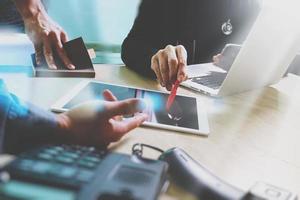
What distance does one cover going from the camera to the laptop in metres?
0.97

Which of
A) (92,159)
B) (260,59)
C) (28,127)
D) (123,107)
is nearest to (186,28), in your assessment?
(260,59)

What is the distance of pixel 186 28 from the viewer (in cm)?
173

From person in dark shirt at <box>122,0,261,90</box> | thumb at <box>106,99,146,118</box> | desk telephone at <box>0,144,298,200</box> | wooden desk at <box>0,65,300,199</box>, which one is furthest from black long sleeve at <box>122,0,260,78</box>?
desk telephone at <box>0,144,298,200</box>

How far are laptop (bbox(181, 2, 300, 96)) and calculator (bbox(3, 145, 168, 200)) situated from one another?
54cm

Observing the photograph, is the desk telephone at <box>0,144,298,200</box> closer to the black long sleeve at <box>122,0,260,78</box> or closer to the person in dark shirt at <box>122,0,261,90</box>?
the person in dark shirt at <box>122,0,261,90</box>

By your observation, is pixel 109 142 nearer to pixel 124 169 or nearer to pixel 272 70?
pixel 124 169

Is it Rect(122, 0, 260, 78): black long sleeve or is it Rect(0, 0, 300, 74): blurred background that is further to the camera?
Rect(0, 0, 300, 74): blurred background

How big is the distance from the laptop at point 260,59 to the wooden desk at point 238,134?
4 cm

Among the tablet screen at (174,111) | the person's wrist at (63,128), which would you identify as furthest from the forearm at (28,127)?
the tablet screen at (174,111)

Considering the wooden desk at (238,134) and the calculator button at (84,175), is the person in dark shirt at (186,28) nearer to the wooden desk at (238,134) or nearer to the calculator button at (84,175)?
the wooden desk at (238,134)

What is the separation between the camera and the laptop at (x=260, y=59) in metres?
0.97

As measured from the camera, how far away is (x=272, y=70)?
116 cm

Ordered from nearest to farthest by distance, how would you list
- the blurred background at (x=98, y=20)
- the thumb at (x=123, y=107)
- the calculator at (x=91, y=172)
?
the calculator at (x=91, y=172) < the thumb at (x=123, y=107) < the blurred background at (x=98, y=20)

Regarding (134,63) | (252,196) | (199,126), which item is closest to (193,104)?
(199,126)
